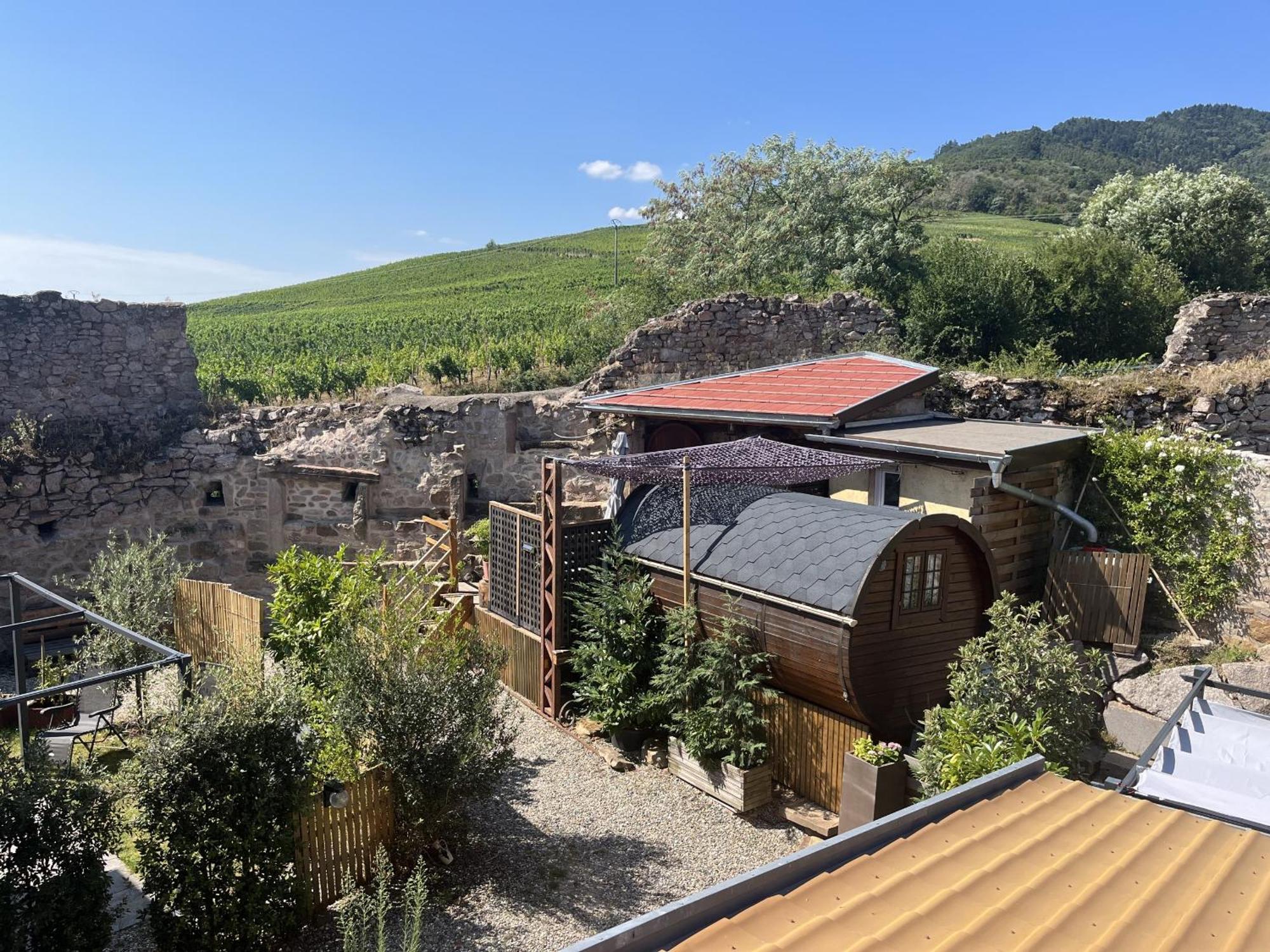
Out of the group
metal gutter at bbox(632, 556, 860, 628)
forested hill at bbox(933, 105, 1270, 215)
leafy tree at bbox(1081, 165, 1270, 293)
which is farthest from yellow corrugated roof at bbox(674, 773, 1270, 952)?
forested hill at bbox(933, 105, 1270, 215)

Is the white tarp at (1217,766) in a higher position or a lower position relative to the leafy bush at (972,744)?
higher

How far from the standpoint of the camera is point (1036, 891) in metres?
3.40

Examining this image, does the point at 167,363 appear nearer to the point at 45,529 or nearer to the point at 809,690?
the point at 45,529

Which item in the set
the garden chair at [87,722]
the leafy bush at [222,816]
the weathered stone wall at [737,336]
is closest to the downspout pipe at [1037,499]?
the weathered stone wall at [737,336]

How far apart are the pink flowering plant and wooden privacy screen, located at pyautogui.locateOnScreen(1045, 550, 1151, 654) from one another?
9.99ft

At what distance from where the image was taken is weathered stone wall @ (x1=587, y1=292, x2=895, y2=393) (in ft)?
51.8

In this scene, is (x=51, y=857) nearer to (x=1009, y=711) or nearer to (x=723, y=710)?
(x=723, y=710)

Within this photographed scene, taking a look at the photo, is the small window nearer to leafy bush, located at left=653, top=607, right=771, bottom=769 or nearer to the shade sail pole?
leafy bush, located at left=653, top=607, right=771, bottom=769

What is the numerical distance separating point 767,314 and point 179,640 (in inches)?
437

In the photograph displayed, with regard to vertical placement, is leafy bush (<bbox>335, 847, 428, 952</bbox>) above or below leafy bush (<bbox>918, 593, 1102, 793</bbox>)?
below

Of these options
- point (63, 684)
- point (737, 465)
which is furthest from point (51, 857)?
point (737, 465)

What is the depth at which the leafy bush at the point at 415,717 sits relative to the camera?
684cm

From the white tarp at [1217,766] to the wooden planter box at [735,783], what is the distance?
3.80 meters

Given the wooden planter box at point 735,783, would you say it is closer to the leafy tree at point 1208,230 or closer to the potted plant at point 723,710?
the potted plant at point 723,710
